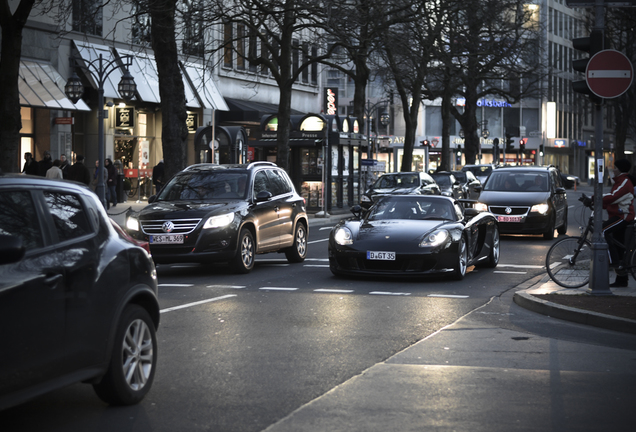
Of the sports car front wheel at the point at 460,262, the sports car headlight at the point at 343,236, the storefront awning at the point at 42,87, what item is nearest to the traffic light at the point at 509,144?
the storefront awning at the point at 42,87

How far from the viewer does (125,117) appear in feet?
124

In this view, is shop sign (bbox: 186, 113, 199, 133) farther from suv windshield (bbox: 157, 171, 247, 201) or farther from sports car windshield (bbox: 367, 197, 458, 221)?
sports car windshield (bbox: 367, 197, 458, 221)

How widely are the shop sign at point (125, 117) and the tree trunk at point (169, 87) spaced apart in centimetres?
1487

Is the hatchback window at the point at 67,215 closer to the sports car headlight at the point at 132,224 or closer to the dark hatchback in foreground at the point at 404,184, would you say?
the sports car headlight at the point at 132,224

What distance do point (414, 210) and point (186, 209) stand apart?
3.53m

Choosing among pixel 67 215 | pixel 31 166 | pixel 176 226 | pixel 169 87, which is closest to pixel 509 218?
pixel 169 87

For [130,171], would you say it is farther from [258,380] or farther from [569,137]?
[569,137]

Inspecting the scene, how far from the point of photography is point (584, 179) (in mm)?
113188

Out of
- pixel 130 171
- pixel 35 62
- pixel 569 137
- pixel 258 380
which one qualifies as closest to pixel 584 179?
pixel 569 137

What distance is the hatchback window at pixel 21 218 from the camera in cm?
528

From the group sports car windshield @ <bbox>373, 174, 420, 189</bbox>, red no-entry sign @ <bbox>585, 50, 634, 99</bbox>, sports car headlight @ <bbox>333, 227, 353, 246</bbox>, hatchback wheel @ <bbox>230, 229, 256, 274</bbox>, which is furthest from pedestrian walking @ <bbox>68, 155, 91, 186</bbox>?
red no-entry sign @ <bbox>585, 50, 634, 99</bbox>

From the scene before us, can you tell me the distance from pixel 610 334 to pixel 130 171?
3231cm

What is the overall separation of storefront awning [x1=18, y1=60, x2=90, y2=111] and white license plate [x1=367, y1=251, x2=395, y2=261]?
18847 millimetres

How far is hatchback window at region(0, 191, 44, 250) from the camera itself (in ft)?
17.3
